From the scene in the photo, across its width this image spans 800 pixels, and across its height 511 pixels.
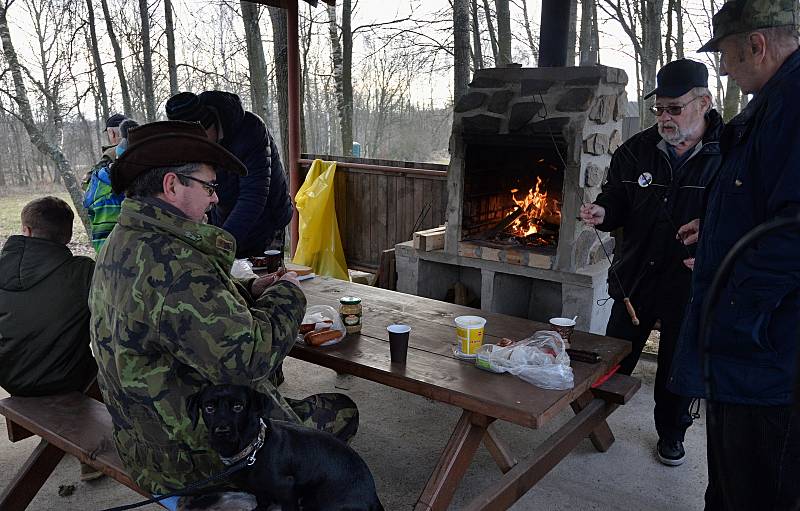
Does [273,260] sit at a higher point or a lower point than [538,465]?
higher

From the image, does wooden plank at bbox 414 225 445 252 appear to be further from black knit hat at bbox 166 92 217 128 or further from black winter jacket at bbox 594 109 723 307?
black knit hat at bbox 166 92 217 128

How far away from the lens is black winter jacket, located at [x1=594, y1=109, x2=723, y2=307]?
313 centimetres

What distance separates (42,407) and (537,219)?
12.1ft

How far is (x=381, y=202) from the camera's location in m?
6.43

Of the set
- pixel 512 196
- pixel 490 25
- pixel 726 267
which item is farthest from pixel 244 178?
pixel 490 25

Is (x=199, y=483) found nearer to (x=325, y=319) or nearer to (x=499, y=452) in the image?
(x=325, y=319)

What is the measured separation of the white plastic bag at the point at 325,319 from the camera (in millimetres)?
2768

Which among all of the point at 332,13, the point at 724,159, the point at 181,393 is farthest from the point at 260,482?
the point at 332,13

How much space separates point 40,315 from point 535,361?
7.19 ft

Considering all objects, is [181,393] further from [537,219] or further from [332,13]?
[332,13]

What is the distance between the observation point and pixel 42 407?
278cm

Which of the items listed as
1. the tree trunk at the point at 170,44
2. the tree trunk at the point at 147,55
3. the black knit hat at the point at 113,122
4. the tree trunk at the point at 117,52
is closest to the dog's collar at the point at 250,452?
the black knit hat at the point at 113,122

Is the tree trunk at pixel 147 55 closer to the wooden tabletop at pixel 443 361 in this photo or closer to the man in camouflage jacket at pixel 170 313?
the wooden tabletop at pixel 443 361

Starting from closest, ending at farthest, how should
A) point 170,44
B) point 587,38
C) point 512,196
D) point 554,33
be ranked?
point 554,33 → point 512,196 → point 170,44 → point 587,38
